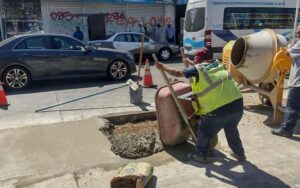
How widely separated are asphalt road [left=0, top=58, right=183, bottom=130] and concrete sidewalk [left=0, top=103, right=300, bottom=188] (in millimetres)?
836

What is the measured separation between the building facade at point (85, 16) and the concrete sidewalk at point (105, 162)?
48.8 ft

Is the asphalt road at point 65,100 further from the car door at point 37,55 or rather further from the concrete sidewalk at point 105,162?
the concrete sidewalk at point 105,162

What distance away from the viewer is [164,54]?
681 inches

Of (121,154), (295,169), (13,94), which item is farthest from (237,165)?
(13,94)

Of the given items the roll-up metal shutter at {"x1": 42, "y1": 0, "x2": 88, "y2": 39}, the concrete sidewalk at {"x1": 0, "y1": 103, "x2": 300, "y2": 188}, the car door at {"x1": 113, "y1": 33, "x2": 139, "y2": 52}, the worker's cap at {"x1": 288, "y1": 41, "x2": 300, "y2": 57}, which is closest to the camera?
the concrete sidewalk at {"x1": 0, "y1": 103, "x2": 300, "y2": 188}

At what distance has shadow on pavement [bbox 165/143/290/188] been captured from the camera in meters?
4.26

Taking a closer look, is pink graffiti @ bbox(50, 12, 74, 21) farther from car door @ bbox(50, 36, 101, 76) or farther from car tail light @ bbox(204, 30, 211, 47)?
car door @ bbox(50, 36, 101, 76)

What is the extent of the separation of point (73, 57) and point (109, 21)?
1117 centimetres

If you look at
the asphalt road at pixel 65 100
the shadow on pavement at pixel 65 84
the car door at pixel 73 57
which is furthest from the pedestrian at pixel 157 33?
the car door at pixel 73 57

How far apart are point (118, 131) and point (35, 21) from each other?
15.3 metres

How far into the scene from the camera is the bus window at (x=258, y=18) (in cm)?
1345

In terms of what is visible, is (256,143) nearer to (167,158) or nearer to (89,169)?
(167,158)

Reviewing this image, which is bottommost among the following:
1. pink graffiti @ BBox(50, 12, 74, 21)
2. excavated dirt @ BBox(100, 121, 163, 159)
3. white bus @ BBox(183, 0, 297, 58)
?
excavated dirt @ BBox(100, 121, 163, 159)

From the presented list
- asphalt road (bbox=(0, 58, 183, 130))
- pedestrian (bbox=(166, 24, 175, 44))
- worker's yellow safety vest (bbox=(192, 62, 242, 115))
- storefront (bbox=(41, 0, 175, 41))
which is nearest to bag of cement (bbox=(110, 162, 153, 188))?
worker's yellow safety vest (bbox=(192, 62, 242, 115))
